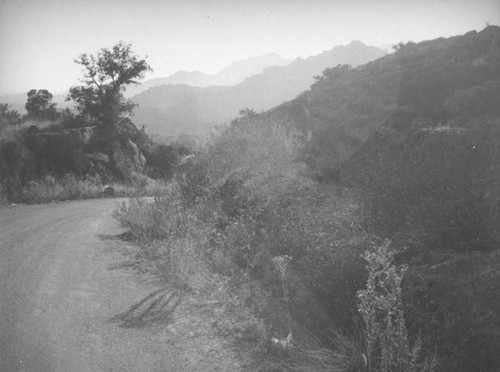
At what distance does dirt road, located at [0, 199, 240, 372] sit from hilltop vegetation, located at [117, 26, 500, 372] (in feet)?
1.39

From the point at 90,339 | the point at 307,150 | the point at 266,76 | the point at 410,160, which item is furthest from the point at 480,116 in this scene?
the point at 266,76

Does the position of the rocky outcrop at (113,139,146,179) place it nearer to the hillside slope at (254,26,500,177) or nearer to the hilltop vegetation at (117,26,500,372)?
the hillside slope at (254,26,500,177)

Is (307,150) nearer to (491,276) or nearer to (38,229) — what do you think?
(38,229)

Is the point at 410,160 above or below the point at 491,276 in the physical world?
above

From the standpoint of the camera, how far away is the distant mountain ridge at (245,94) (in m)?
95.0

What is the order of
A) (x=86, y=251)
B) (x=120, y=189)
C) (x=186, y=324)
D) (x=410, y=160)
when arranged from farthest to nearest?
(x=120, y=189), (x=86, y=251), (x=410, y=160), (x=186, y=324)

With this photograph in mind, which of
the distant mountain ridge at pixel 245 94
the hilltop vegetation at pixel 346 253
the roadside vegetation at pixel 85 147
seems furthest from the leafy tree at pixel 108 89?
the distant mountain ridge at pixel 245 94

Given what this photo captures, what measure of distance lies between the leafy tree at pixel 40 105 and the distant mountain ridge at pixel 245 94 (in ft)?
188

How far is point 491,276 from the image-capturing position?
3.06 meters

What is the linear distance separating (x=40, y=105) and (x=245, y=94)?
335 ft

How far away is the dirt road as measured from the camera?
330cm

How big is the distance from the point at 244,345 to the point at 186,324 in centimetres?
75

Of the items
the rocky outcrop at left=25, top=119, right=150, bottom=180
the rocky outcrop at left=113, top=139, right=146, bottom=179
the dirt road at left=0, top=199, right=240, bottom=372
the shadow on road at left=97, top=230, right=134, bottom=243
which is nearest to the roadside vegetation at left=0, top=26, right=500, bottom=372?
the shadow on road at left=97, top=230, right=134, bottom=243

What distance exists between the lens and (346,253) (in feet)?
13.2
